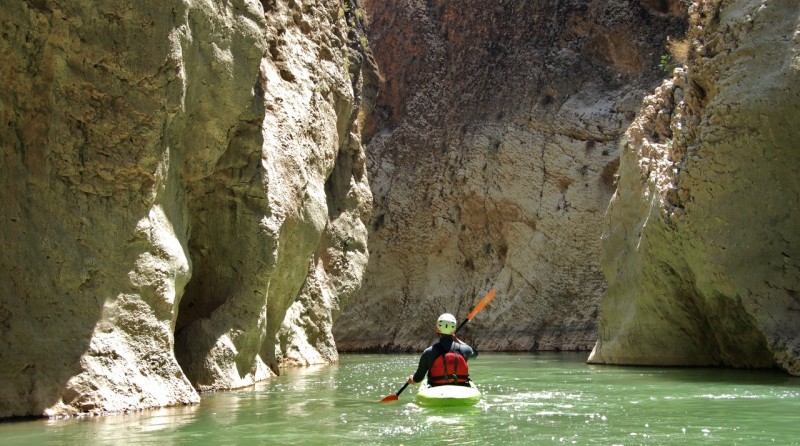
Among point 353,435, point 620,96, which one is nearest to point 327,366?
point 353,435

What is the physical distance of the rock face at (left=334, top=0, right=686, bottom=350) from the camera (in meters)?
28.9

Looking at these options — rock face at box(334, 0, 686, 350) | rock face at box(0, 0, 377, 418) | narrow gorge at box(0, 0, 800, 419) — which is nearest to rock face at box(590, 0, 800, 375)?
narrow gorge at box(0, 0, 800, 419)

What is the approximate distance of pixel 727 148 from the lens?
14039 millimetres

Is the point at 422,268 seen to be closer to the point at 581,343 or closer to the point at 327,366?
the point at 581,343

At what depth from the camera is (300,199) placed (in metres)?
15.4

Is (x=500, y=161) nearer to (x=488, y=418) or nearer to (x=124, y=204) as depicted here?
(x=124, y=204)

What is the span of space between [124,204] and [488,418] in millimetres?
4444

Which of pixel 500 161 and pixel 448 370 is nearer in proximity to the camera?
pixel 448 370

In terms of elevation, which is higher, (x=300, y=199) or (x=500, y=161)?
(x=500, y=161)

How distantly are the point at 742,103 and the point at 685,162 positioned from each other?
1.44 meters

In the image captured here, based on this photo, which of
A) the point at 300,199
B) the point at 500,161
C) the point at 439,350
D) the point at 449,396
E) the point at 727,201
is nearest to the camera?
the point at 449,396

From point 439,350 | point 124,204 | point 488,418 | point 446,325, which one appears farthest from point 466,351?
point 124,204

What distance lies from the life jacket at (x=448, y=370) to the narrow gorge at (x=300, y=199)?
110 inches

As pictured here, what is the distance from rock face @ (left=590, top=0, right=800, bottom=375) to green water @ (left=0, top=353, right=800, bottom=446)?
1.56 meters
